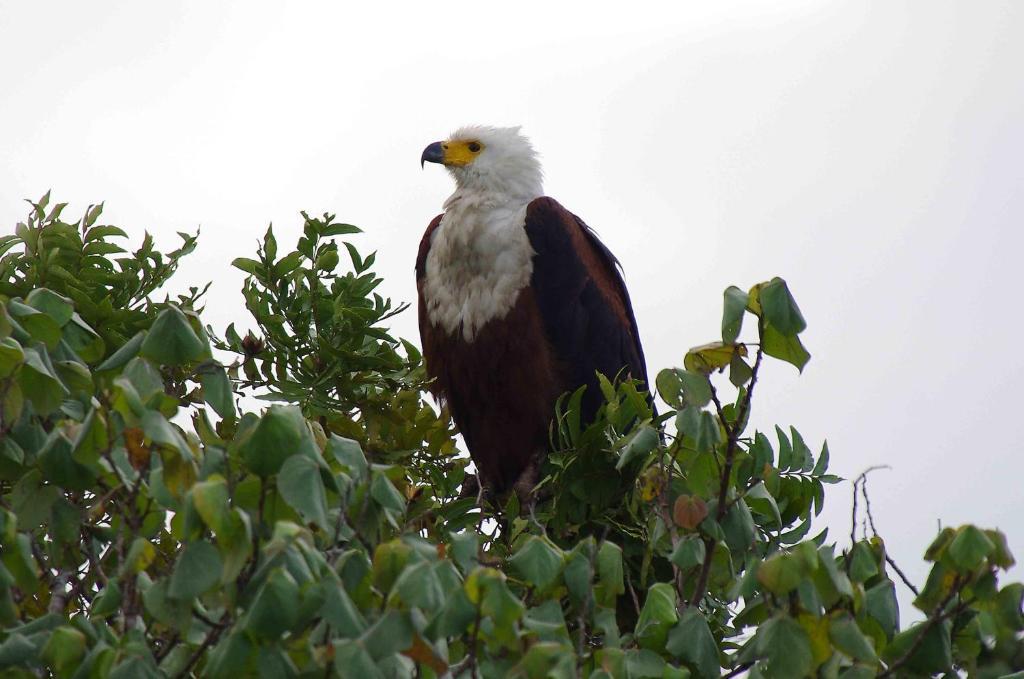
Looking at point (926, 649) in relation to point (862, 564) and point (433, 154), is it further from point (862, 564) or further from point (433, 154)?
point (433, 154)

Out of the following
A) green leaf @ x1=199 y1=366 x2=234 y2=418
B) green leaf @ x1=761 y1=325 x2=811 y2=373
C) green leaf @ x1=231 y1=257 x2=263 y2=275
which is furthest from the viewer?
green leaf @ x1=231 y1=257 x2=263 y2=275

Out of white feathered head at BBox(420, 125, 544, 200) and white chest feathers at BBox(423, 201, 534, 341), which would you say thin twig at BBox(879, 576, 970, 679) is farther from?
white feathered head at BBox(420, 125, 544, 200)

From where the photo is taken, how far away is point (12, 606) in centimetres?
198

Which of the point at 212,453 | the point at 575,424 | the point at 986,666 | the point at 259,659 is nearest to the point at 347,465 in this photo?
the point at 212,453

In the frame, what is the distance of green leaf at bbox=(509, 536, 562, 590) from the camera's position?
81.0 inches

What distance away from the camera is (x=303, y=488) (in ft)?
5.83

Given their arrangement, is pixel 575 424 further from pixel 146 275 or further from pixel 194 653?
pixel 194 653

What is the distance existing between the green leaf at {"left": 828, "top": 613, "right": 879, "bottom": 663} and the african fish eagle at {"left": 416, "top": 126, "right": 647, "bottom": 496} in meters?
2.78

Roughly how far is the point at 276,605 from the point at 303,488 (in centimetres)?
19

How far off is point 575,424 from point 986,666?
5.54 feet

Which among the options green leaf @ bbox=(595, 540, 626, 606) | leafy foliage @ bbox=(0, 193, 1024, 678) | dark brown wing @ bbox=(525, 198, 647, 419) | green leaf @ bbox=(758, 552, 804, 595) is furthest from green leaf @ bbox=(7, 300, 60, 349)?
dark brown wing @ bbox=(525, 198, 647, 419)

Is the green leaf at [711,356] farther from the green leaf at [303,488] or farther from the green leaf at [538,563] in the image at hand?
the green leaf at [303,488]

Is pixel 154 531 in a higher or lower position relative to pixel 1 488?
lower

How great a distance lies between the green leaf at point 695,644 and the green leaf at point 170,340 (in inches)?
39.4
